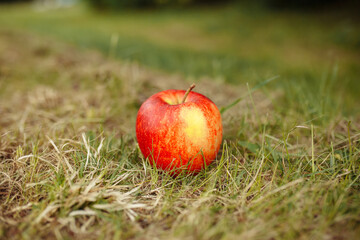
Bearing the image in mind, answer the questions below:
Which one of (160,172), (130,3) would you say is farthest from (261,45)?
(130,3)

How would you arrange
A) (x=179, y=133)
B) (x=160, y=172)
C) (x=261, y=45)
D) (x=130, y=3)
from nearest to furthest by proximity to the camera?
(x=179, y=133) < (x=160, y=172) < (x=261, y=45) < (x=130, y=3)

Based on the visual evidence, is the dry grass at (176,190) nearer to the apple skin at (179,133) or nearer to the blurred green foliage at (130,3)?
the apple skin at (179,133)

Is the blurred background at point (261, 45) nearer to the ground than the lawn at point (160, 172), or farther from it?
farther from it

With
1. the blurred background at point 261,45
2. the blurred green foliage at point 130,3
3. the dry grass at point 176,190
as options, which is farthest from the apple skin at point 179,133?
the blurred green foliage at point 130,3

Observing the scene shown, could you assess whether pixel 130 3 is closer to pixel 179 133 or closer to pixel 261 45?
pixel 261 45

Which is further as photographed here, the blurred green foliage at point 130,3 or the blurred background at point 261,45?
the blurred green foliage at point 130,3

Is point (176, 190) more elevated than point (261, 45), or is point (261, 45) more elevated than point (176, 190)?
point (261, 45)
